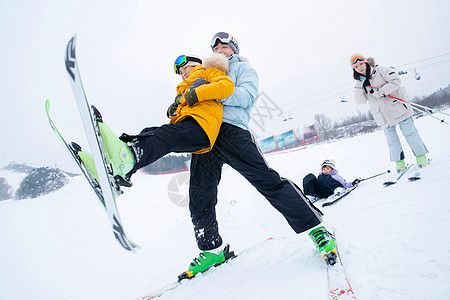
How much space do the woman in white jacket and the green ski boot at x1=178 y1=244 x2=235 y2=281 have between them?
126 inches

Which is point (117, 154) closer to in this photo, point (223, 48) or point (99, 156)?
point (99, 156)

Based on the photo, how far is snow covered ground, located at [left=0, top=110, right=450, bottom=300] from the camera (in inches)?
37.1

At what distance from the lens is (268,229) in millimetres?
2971

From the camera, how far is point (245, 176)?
161cm

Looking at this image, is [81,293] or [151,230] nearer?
[81,293]

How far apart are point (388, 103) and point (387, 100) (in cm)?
6

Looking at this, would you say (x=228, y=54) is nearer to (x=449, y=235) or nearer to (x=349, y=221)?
(x=349, y=221)

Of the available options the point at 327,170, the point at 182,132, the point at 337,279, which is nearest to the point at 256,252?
the point at 337,279

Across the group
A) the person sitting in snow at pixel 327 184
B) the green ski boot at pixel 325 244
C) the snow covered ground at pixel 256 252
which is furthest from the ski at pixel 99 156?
the person sitting in snow at pixel 327 184

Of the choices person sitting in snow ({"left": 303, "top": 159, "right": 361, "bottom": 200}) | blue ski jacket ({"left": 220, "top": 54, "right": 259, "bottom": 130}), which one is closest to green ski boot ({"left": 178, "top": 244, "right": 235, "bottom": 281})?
blue ski jacket ({"left": 220, "top": 54, "right": 259, "bottom": 130})

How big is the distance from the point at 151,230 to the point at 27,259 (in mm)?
2935

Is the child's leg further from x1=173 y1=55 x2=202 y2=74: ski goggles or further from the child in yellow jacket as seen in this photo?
x1=173 y1=55 x2=202 y2=74: ski goggles

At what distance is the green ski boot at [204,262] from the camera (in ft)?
5.79

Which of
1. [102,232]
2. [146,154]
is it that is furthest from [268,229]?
[102,232]
